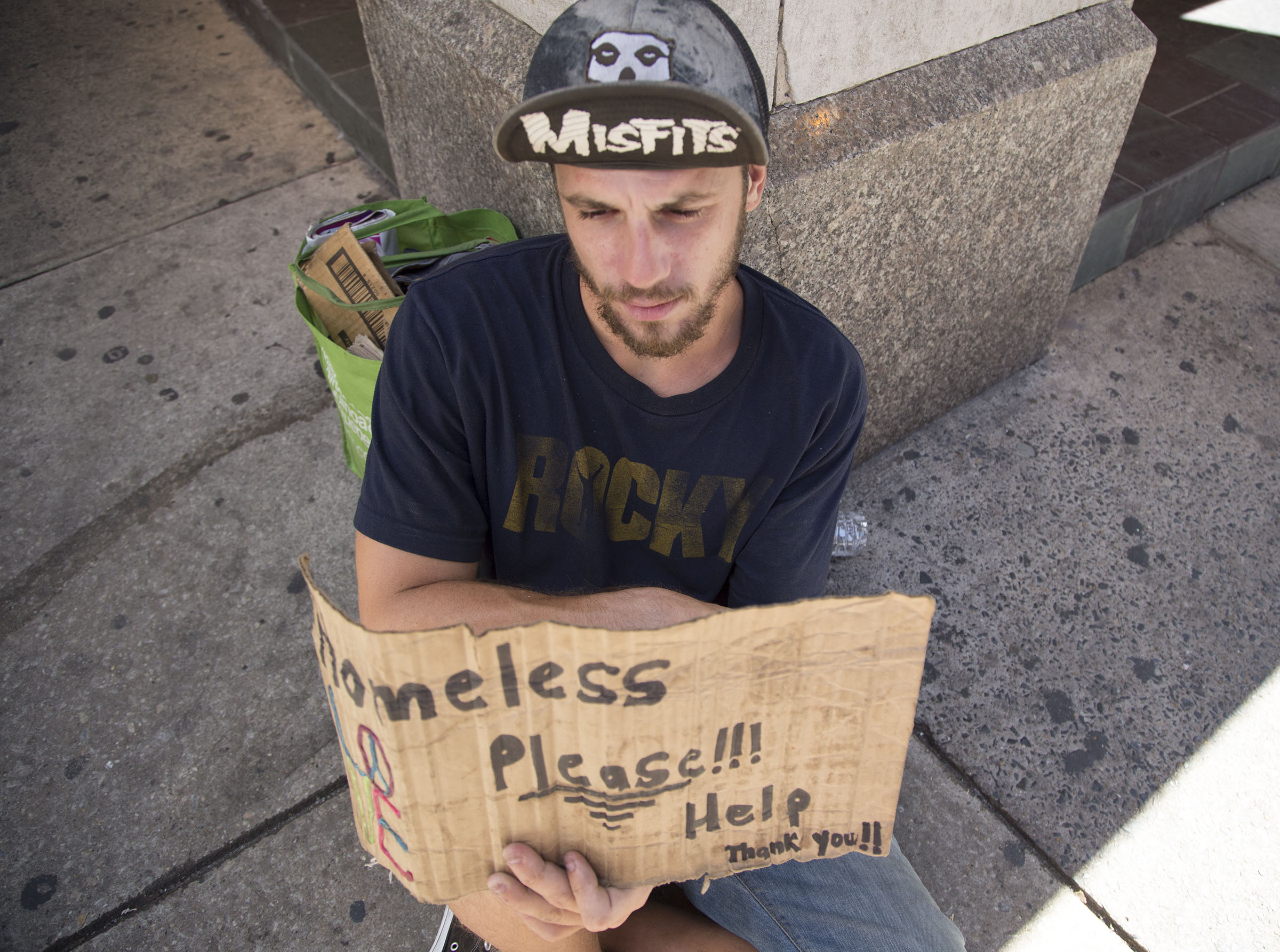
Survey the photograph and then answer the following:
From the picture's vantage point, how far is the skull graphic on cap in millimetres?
1139

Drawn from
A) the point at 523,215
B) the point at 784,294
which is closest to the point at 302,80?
the point at 523,215

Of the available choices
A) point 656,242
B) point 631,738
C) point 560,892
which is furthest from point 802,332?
point 560,892

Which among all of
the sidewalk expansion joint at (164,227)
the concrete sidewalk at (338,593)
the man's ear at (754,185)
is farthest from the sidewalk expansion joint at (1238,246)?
the sidewalk expansion joint at (164,227)

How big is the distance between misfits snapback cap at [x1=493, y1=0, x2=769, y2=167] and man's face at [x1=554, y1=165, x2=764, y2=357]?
6 centimetres

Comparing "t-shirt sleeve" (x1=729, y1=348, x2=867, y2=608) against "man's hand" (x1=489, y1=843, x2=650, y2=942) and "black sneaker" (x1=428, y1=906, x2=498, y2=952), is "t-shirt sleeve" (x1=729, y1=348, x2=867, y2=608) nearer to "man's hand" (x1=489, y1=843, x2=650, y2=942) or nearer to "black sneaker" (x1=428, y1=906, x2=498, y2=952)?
"man's hand" (x1=489, y1=843, x2=650, y2=942)

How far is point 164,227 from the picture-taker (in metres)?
3.37

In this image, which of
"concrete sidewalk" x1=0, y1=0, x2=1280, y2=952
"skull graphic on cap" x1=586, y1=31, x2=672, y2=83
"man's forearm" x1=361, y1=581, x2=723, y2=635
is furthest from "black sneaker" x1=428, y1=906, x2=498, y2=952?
"skull graphic on cap" x1=586, y1=31, x2=672, y2=83

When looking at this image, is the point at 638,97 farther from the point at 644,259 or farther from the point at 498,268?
the point at 498,268

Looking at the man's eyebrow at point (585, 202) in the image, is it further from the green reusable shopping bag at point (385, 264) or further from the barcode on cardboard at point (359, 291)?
the barcode on cardboard at point (359, 291)

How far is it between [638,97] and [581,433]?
0.60 metres

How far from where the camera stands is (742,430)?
4.90 feet

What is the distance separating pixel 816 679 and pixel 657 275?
Answer: 2.19 ft

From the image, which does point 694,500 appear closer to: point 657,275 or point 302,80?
point 657,275

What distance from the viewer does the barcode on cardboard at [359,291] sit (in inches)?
82.7
